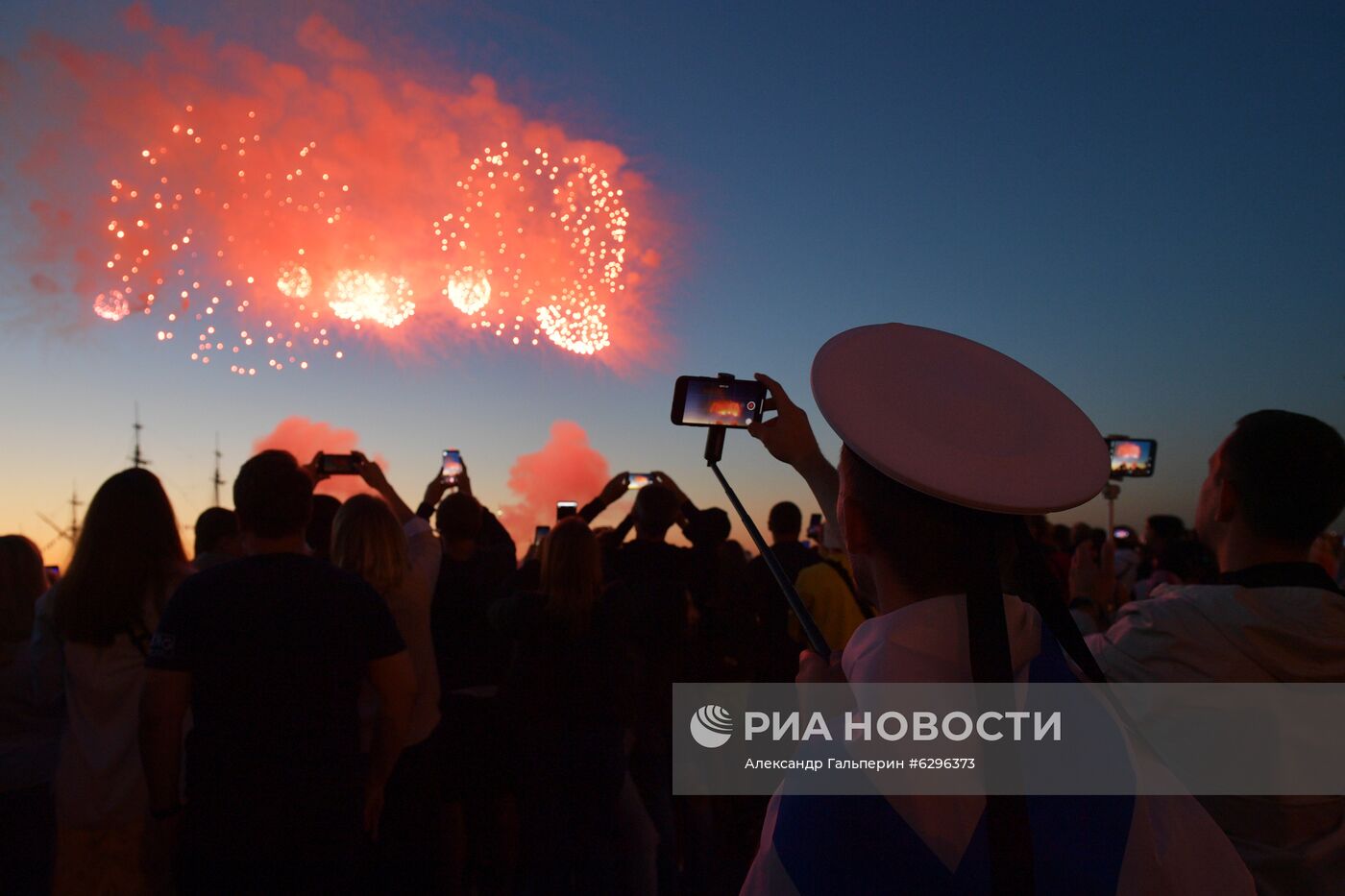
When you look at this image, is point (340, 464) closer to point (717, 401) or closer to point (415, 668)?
point (415, 668)

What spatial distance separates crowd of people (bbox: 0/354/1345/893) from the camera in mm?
2150

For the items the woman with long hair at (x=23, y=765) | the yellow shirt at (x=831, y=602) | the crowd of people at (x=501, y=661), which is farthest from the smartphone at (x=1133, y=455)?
the woman with long hair at (x=23, y=765)

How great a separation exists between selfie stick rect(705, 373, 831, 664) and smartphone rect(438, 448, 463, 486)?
4.97 metres

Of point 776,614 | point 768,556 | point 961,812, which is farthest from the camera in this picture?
point 776,614

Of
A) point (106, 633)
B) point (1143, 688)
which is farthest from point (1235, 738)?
point (106, 633)

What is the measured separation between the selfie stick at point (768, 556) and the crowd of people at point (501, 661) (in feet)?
0.14

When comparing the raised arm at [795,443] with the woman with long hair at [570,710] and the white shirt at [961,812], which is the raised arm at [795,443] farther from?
the woman with long hair at [570,710]

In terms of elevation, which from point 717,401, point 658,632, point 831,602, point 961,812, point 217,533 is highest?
point 717,401

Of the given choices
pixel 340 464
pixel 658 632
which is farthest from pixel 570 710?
pixel 340 464

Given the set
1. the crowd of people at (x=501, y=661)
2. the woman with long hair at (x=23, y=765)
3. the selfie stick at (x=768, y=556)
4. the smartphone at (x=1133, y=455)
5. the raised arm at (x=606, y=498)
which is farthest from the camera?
the raised arm at (x=606, y=498)

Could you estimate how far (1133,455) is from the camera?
5633 millimetres

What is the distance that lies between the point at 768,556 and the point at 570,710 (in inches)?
132

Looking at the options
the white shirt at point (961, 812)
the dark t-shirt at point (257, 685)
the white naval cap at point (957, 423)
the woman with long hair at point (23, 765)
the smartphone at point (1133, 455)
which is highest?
the white naval cap at point (957, 423)

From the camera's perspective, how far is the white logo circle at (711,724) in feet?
19.1
